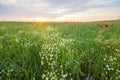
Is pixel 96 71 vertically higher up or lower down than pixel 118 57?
lower down

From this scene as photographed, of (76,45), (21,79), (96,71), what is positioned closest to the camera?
(21,79)

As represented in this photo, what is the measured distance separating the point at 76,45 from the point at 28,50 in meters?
1.15

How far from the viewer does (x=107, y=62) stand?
2.72 meters

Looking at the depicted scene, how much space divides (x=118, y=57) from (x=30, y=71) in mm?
1646

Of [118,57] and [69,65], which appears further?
[118,57]

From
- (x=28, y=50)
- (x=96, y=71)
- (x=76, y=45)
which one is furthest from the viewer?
(x=76, y=45)

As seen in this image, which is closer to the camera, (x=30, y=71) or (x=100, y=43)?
(x=30, y=71)

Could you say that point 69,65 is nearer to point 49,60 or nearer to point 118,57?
point 49,60

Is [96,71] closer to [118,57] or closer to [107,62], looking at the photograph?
[107,62]

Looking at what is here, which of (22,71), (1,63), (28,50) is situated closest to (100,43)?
(28,50)

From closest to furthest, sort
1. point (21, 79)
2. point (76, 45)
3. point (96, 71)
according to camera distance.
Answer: point (21, 79)
point (96, 71)
point (76, 45)

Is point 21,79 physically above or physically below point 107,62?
below

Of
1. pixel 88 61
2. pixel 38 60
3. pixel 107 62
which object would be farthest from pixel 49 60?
pixel 107 62

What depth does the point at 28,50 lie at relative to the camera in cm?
310
